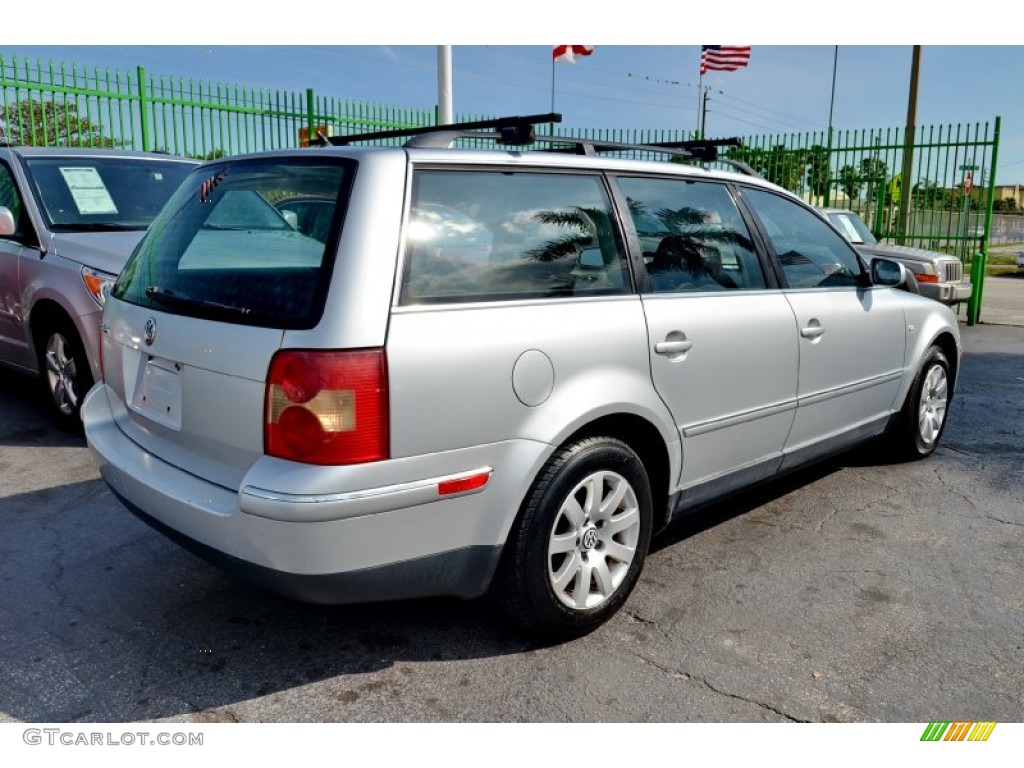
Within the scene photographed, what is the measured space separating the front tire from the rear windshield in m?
0.96

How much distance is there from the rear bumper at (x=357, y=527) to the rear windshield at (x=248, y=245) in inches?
20.5

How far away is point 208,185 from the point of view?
321 centimetres

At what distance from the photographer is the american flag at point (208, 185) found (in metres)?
3.18

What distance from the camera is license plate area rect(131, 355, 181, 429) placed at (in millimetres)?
2814

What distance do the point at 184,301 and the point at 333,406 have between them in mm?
810

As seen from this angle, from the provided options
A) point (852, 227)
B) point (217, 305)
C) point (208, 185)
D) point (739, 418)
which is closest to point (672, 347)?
point (739, 418)

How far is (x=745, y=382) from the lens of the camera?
3.57 m

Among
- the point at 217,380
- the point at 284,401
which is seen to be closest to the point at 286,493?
the point at 284,401

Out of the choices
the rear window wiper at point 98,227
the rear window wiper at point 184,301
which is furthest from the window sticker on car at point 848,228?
the rear window wiper at point 184,301

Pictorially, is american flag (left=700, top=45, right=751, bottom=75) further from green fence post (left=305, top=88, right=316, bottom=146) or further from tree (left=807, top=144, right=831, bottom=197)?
green fence post (left=305, top=88, right=316, bottom=146)

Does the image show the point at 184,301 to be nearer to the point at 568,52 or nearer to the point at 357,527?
the point at 357,527

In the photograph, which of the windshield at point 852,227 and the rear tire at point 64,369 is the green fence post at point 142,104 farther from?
the windshield at point 852,227
